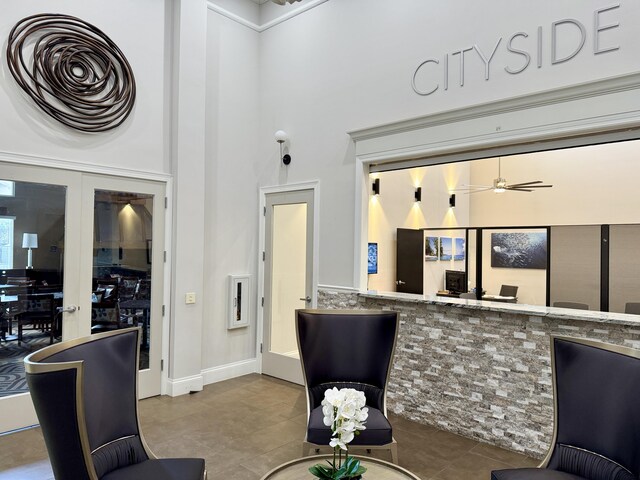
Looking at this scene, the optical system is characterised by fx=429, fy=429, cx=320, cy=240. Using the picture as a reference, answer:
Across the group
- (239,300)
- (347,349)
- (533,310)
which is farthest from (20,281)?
(533,310)

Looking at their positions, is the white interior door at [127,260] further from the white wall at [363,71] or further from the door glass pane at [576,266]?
the door glass pane at [576,266]

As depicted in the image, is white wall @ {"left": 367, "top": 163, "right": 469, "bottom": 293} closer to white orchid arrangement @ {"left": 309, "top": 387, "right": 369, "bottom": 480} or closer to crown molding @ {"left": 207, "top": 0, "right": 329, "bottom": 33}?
crown molding @ {"left": 207, "top": 0, "right": 329, "bottom": 33}

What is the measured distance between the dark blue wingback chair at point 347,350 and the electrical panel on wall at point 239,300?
7.31ft

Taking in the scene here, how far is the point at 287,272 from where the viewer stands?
5.36 meters

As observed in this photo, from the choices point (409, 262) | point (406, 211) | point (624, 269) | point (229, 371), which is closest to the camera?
point (624, 269)

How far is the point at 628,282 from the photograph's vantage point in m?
5.16

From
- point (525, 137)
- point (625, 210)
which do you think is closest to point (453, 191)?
point (625, 210)

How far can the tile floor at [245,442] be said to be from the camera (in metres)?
3.12

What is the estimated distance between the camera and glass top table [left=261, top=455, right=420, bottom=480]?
2.05 meters

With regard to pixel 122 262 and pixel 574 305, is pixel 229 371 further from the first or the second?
pixel 574 305

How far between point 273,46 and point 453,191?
436 centimetres

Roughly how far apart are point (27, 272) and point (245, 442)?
96.6 inches

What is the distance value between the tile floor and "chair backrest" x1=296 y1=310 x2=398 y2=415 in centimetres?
66

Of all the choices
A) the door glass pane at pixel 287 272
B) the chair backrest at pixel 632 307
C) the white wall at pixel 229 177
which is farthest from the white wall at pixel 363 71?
the chair backrest at pixel 632 307
